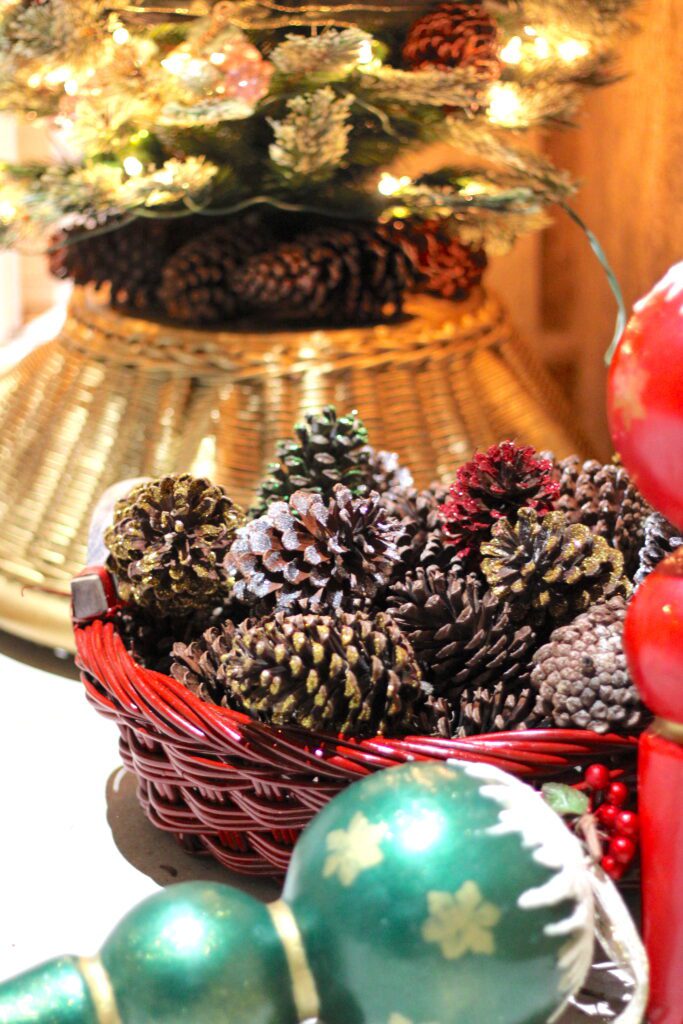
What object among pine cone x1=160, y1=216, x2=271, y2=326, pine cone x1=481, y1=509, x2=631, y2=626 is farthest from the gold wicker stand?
pine cone x1=481, y1=509, x2=631, y2=626

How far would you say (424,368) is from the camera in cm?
75

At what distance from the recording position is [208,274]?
2.44ft

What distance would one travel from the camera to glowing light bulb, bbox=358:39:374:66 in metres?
0.63

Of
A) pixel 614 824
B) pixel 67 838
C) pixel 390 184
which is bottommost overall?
pixel 67 838

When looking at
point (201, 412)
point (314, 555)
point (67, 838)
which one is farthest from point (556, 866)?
point (201, 412)

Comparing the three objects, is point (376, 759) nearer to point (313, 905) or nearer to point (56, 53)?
point (313, 905)

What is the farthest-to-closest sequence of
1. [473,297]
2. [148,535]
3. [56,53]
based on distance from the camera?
[473,297] < [56,53] < [148,535]

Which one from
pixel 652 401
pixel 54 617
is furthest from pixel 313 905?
pixel 54 617

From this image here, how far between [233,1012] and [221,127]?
526 millimetres

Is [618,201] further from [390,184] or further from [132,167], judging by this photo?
[132,167]

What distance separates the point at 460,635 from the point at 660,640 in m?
0.12

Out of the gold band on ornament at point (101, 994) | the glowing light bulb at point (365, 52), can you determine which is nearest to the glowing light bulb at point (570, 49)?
the glowing light bulb at point (365, 52)

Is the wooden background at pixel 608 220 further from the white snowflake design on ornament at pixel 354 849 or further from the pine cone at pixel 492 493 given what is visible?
the white snowflake design on ornament at pixel 354 849

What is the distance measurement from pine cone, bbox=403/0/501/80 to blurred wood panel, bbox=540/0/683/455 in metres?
0.18
